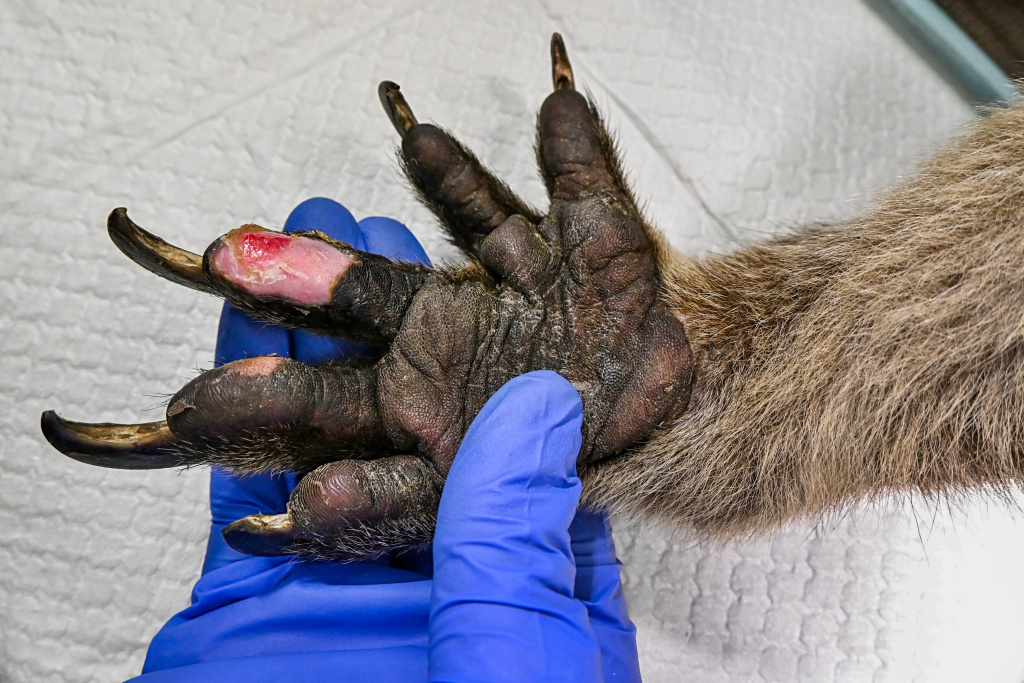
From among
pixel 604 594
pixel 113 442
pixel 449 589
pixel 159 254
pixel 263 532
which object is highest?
pixel 159 254

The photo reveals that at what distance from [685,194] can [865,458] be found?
26.5 inches

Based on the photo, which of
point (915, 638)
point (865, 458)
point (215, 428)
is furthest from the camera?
point (915, 638)

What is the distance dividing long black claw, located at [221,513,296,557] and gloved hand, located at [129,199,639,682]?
14 cm

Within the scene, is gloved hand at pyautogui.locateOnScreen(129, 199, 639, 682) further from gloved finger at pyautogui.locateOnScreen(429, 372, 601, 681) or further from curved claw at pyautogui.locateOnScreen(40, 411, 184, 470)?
curved claw at pyautogui.locateOnScreen(40, 411, 184, 470)

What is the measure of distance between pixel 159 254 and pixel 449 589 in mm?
424

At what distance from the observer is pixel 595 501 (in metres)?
0.75

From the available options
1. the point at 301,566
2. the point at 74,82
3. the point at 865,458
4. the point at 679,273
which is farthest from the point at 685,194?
the point at 74,82

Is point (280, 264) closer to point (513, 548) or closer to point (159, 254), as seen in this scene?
point (159, 254)

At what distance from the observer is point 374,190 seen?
120cm

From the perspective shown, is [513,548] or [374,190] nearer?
[513,548]

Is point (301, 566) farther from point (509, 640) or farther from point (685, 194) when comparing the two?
point (685, 194)

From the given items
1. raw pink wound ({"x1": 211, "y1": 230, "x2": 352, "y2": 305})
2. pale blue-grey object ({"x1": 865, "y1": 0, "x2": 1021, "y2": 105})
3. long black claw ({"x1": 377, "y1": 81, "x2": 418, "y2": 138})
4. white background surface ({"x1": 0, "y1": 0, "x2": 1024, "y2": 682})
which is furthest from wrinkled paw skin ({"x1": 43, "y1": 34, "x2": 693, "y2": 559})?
pale blue-grey object ({"x1": 865, "y1": 0, "x2": 1021, "y2": 105})

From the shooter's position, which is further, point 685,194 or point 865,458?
point 685,194

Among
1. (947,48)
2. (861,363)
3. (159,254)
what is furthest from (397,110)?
(947,48)
